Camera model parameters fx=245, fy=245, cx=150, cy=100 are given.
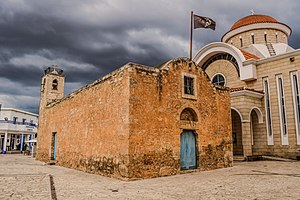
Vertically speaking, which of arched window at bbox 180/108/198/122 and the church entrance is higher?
arched window at bbox 180/108/198/122

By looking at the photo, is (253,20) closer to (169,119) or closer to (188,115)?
(188,115)

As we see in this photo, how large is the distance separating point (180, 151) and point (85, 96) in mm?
5162

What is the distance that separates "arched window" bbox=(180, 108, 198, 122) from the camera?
33.9 feet

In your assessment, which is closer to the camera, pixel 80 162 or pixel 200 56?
pixel 80 162

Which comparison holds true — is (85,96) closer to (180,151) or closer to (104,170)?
(104,170)

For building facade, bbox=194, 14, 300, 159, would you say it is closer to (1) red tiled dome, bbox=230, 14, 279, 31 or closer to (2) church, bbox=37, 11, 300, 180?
(2) church, bbox=37, 11, 300, 180

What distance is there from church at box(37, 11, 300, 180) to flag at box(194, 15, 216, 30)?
183 inches

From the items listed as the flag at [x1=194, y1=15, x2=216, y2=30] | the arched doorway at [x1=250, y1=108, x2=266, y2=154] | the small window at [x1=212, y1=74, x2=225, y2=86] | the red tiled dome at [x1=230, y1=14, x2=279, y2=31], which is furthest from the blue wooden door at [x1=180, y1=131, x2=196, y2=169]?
the red tiled dome at [x1=230, y1=14, x2=279, y2=31]

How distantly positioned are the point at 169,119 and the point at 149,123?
103 centimetres

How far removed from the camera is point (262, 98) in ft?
58.2

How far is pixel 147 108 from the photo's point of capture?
8891 millimetres

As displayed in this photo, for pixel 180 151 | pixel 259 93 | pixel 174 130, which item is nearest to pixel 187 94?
pixel 174 130

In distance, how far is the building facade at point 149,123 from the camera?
335 inches

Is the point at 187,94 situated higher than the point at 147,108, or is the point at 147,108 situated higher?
the point at 187,94
